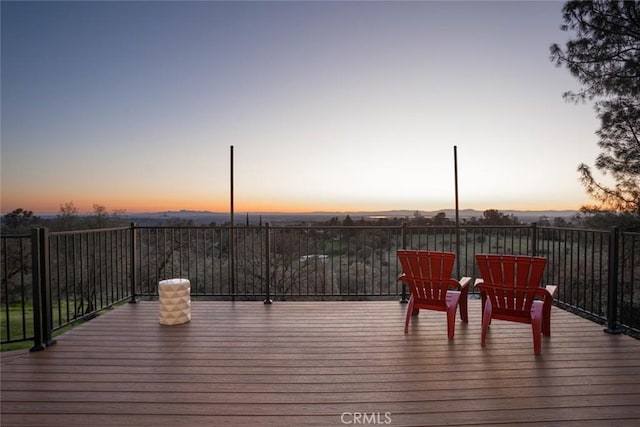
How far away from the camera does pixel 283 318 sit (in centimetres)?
387

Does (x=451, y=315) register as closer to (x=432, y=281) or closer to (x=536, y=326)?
(x=432, y=281)

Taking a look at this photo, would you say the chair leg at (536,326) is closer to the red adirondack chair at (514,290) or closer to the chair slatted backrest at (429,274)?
Answer: the red adirondack chair at (514,290)

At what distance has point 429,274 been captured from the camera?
10.9 ft

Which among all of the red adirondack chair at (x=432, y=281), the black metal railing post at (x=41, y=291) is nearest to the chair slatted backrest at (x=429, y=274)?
the red adirondack chair at (x=432, y=281)

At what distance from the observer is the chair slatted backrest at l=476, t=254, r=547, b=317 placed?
2.88 m

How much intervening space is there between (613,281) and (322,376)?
10.4 ft

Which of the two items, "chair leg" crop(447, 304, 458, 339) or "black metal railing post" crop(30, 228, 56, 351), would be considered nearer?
"black metal railing post" crop(30, 228, 56, 351)

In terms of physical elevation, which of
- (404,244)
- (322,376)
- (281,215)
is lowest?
(322,376)

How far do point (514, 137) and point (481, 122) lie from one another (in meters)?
0.81

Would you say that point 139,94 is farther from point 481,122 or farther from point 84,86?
point 481,122

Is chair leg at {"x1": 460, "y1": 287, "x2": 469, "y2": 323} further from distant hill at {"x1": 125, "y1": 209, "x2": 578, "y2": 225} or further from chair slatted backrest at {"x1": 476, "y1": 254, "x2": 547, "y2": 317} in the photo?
distant hill at {"x1": 125, "y1": 209, "x2": 578, "y2": 225}
